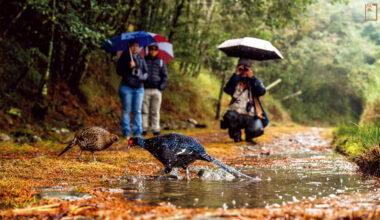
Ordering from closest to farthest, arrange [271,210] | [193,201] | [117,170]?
[271,210] < [193,201] < [117,170]

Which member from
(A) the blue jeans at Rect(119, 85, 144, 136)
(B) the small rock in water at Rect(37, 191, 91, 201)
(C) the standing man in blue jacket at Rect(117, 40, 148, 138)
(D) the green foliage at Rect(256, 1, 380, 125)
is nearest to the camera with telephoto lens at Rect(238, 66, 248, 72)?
(C) the standing man in blue jacket at Rect(117, 40, 148, 138)

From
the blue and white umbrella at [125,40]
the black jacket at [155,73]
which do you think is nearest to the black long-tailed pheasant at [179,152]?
the blue and white umbrella at [125,40]

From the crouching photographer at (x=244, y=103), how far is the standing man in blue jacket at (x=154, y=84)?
1871 millimetres

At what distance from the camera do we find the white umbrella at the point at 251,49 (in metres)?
9.00

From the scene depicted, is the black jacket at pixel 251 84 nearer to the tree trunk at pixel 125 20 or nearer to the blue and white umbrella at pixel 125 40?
the blue and white umbrella at pixel 125 40

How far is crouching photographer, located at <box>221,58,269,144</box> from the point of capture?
9.12 meters

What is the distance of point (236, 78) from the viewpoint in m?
9.09

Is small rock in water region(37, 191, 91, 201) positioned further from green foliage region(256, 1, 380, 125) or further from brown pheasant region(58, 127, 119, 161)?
green foliage region(256, 1, 380, 125)

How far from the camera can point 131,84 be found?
8672 millimetres

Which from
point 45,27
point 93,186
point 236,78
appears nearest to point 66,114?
point 45,27

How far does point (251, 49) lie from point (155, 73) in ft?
8.40

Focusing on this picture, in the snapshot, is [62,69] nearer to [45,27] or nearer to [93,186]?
[45,27]

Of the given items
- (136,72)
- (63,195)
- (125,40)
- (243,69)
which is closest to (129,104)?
(136,72)

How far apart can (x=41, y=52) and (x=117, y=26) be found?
2.57 meters
